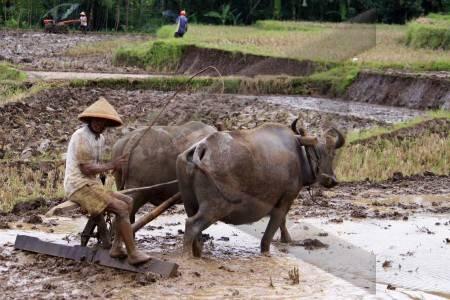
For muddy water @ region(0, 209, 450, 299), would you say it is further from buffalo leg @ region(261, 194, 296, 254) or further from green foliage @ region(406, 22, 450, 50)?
green foliage @ region(406, 22, 450, 50)

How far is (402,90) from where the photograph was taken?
2112 centimetres

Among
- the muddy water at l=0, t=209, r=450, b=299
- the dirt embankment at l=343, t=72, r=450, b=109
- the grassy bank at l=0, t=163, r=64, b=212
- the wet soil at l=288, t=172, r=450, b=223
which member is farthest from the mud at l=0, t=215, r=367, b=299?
the dirt embankment at l=343, t=72, r=450, b=109

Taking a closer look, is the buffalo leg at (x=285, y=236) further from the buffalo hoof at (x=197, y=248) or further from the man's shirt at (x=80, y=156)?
the man's shirt at (x=80, y=156)

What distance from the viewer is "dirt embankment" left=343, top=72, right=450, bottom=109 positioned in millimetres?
19922

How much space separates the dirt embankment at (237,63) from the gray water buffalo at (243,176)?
1394 centimetres

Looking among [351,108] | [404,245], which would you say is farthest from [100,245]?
[351,108]

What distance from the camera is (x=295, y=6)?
4606 cm

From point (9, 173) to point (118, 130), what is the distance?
13.6ft

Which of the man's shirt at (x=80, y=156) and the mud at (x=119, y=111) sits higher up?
the man's shirt at (x=80, y=156)

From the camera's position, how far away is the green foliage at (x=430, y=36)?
25641mm

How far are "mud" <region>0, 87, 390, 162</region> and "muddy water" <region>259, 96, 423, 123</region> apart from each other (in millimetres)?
Result: 68

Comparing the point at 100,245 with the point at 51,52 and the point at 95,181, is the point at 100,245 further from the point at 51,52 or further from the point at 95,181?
the point at 51,52

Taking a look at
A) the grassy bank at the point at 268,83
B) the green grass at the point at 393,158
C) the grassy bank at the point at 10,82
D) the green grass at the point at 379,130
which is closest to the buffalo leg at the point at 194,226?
the green grass at the point at 393,158

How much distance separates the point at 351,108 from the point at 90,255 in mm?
13511
